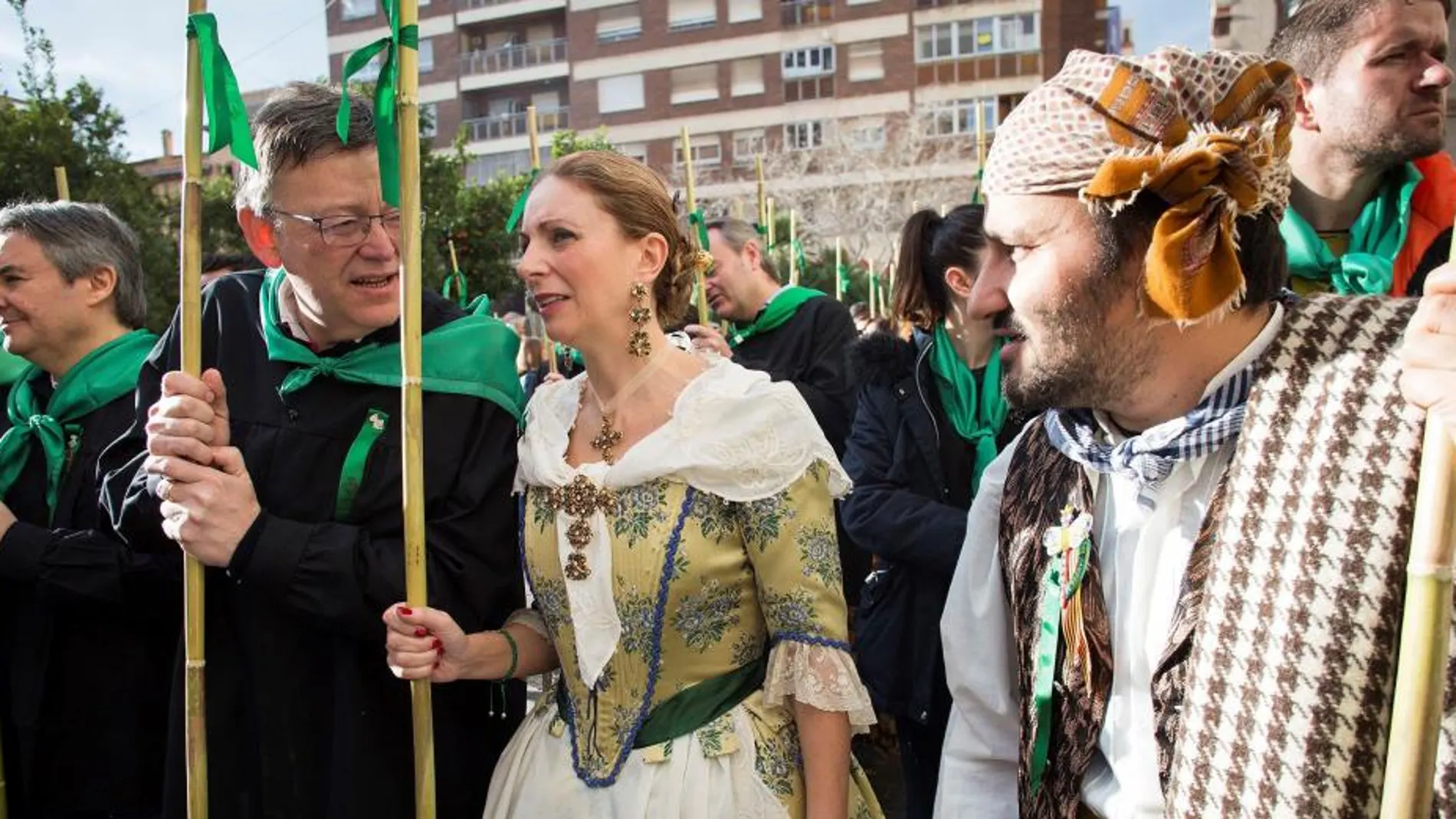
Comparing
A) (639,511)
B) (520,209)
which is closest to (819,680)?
(639,511)

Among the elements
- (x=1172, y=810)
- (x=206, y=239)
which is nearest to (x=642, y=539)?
(x=1172, y=810)

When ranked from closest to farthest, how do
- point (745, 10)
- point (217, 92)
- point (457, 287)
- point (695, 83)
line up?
1. point (217, 92)
2. point (457, 287)
3. point (745, 10)
4. point (695, 83)

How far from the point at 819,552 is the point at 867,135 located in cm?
3313

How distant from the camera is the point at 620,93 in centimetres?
3862

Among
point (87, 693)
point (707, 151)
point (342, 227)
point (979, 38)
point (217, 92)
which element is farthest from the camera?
point (707, 151)

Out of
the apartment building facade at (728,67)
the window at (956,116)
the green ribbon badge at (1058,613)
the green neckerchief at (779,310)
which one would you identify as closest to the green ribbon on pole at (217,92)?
the green ribbon badge at (1058,613)

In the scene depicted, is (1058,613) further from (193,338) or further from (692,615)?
(193,338)

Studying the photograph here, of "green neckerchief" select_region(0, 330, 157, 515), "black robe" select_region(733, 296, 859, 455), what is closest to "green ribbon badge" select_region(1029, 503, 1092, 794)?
"green neckerchief" select_region(0, 330, 157, 515)

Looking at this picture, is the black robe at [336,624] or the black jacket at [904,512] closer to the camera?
the black robe at [336,624]

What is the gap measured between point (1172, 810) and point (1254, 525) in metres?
0.39

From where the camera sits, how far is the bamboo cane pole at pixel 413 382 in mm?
1824

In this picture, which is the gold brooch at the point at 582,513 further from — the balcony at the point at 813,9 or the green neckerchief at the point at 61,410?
the balcony at the point at 813,9

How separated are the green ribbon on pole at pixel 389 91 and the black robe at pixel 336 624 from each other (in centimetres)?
45

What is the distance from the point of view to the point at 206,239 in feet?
56.0
